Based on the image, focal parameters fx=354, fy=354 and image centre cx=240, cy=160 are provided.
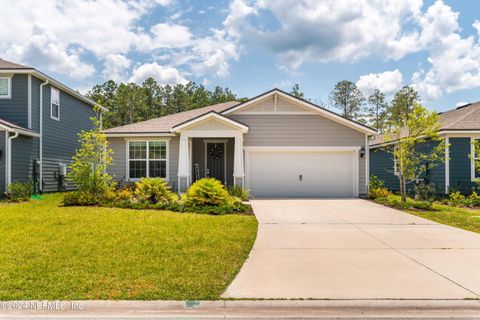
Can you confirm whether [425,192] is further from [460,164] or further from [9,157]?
[9,157]

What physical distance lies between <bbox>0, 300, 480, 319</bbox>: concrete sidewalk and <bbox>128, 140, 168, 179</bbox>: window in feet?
41.6

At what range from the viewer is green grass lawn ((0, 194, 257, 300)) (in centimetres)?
445

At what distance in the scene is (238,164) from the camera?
14.9 meters

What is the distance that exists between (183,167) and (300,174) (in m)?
5.32

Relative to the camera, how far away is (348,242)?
285 inches

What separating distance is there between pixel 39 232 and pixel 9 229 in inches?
36.8

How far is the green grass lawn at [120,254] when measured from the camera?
445cm

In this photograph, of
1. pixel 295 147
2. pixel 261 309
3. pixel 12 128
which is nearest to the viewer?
pixel 261 309

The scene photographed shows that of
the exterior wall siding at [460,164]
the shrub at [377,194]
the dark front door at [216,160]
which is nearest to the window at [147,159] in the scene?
the dark front door at [216,160]

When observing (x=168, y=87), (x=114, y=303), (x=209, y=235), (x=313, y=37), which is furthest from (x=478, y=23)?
(x=168, y=87)

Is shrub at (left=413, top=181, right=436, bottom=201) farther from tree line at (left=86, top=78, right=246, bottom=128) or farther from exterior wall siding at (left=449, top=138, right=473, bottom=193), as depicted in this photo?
tree line at (left=86, top=78, right=246, bottom=128)

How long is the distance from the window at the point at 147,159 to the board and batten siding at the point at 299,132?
3765 mm

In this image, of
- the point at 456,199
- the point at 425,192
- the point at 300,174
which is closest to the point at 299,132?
the point at 300,174

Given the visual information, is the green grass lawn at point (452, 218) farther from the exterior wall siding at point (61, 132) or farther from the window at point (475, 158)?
the exterior wall siding at point (61, 132)
